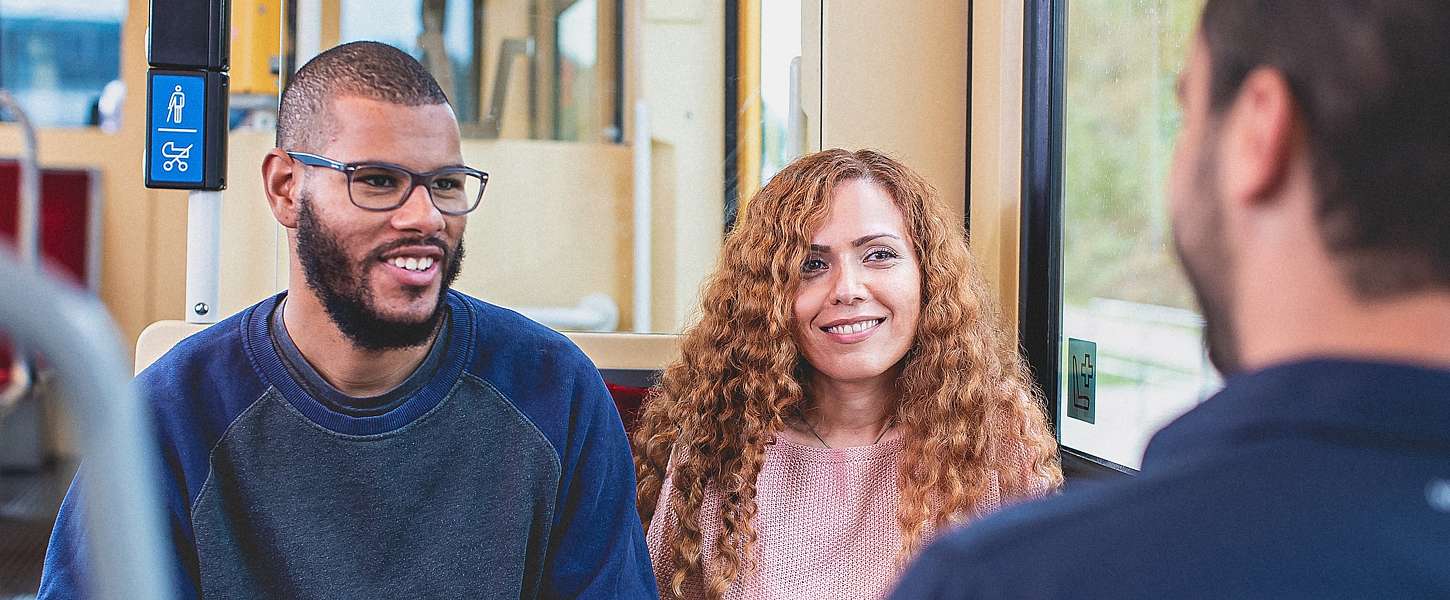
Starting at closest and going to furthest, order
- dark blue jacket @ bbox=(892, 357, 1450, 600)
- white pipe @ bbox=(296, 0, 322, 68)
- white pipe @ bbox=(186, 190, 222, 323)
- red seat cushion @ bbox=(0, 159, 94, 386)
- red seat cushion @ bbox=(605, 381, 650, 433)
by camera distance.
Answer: dark blue jacket @ bbox=(892, 357, 1450, 600), red seat cushion @ bbox=(605, 381, 650, 433), white pipe @ bbox=(186, 190, 222, 323), white pipe @ bbox=(296, 0, 322, 68), red seat cushion @ bbox=(0, 159, 94, 386)

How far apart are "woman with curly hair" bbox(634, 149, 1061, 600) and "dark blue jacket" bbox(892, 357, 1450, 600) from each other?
4.18 ft

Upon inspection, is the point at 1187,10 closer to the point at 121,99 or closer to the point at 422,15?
the point at 422,15

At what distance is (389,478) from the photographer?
4.64ft

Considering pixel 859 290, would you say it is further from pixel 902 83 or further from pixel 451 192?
pixel 902 83

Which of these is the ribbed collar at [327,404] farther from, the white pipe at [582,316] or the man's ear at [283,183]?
the white pipe at [582,316]

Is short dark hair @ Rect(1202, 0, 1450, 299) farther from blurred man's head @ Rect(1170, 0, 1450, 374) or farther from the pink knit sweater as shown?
the pink knit sweater

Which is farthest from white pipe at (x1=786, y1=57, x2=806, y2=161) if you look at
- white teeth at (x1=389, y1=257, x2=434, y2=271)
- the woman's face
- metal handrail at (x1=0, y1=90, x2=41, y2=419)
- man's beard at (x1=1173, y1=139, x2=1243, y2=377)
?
man's beard at (x1=1173, y1=139, x2=1243, y2=377)

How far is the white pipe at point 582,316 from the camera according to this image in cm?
254

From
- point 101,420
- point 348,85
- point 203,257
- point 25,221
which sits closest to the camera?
point 101,420

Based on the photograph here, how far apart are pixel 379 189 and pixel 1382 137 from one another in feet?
3.85

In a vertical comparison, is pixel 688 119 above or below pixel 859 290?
above

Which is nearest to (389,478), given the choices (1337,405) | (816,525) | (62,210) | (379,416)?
(379,416)

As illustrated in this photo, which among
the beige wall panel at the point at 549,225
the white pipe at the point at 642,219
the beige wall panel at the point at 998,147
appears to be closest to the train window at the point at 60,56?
the beige wall panel at the point at 549,225

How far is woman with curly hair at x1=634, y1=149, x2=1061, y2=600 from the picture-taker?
5.92 feet
